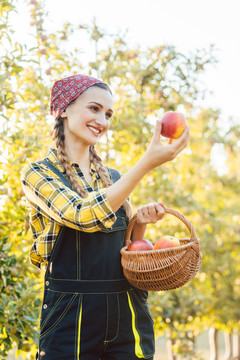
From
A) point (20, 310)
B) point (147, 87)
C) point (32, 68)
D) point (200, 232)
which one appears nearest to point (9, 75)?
point (32, 68)

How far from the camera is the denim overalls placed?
1.62m

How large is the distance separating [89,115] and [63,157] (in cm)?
19

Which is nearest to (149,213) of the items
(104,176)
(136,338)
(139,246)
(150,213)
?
(150,213)

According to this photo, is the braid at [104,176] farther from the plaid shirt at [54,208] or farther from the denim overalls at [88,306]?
the denim overalls at [88,306]

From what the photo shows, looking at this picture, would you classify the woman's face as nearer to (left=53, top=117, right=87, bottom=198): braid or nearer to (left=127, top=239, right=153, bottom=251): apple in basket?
(left=53, top=117, right=87, bottom=198): braid

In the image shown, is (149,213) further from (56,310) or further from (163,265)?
(56,310)

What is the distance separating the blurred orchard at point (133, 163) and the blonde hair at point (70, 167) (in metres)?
1.02

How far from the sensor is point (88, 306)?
1.64 meters

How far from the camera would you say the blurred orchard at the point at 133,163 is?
2.90 metres

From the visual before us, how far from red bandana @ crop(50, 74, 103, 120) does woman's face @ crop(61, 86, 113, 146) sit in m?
0.02

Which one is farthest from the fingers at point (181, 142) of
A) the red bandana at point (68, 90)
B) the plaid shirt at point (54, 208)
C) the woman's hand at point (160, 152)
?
the red bandana at point (68, 90)

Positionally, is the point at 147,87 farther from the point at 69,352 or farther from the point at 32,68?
the point at 69,352

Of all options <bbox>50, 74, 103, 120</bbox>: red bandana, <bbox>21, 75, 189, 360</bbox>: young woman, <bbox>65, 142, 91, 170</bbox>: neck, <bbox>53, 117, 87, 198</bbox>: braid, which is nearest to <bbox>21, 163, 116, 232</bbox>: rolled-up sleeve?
<bbox>21, 75, 189, 360</bbox>: young woman

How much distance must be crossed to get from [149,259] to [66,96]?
75 cm
